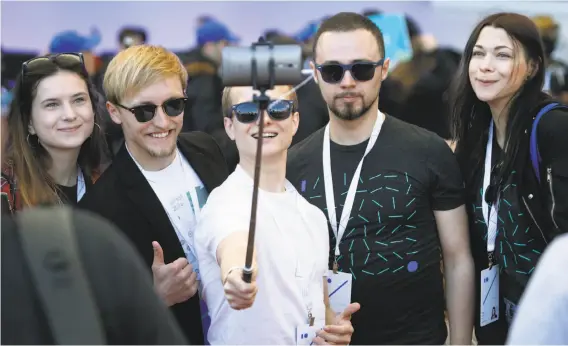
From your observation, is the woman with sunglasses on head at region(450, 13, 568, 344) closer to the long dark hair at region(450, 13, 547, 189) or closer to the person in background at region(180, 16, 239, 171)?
the long dark hair at region(450, 13, 547, 189)

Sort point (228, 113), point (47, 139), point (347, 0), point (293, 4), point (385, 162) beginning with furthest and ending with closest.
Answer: point (293, 4) < point (347, 0) < point (385, 162) < point (47, 139) < point (228, 113)

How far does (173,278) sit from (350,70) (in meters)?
0.96

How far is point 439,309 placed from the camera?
2.81m

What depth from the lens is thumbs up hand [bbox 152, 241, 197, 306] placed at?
7.60 feet

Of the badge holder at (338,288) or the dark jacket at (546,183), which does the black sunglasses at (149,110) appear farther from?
the dark jacket at (546,183)

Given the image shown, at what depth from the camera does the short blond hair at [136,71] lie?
7.95ft

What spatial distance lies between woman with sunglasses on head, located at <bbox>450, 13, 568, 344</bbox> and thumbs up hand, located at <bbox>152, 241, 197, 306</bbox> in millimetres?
1108

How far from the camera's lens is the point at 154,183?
2.49m

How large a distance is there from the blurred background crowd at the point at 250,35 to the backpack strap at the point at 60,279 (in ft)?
8.24

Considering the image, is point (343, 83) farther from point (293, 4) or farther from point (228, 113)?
point (293, 4)

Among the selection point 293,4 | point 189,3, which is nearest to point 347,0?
point 293,4

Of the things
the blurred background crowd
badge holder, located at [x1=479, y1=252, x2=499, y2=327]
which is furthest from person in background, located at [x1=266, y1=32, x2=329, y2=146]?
badge holder, located at [x1=479, y1=252, x2=499, y2=327]

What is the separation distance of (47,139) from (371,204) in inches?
45.1

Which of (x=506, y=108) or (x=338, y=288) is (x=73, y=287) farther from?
(x=506, y=108)
